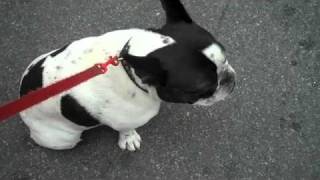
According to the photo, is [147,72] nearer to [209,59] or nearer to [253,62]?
[209,59]

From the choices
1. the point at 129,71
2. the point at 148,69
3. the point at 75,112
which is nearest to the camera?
the point at 148,69

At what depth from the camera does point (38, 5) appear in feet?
13.6

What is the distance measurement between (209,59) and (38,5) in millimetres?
2239

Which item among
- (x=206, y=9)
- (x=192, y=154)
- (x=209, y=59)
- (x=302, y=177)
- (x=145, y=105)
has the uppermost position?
(x=209, y=59)

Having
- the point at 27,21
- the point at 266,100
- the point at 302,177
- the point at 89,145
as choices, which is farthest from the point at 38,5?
the point at 302,177

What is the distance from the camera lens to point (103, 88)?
8.91 ft

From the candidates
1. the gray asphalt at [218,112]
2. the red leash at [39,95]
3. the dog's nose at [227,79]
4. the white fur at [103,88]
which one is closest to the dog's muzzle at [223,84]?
the dog's nose at [227,79]

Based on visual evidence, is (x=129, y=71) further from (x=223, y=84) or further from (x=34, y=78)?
(x=34, y=78)

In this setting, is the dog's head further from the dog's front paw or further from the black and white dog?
the dog's front paw

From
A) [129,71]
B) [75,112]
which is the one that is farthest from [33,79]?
[129,71]

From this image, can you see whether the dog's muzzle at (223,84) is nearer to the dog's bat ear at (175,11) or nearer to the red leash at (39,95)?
the dog's bat ear at (175,11)

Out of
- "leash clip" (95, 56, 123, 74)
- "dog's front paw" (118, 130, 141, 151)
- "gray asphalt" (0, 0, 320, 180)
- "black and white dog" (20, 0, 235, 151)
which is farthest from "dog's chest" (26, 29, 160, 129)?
"gray asphalt" (0, 0, 320, 180)

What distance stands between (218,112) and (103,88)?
1250 mm

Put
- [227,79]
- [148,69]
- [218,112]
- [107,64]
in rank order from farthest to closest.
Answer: [218,112]
[227,79]
[107,64]
[148,69]
